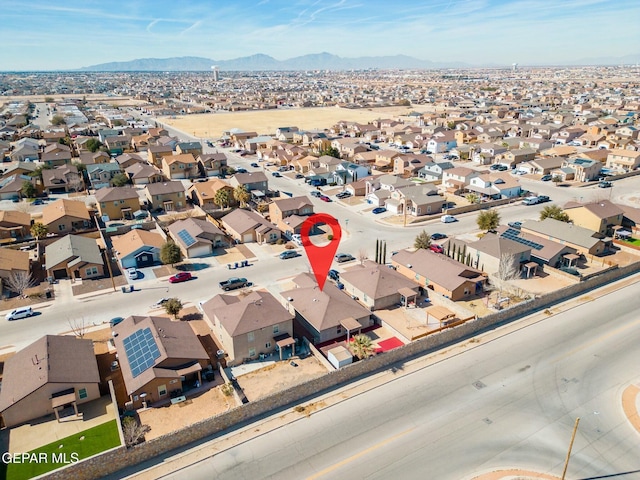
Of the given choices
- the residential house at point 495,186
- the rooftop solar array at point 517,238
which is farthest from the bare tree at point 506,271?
the residential house at point 495,186

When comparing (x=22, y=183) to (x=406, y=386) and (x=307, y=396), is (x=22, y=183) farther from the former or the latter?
(x=406, y=386)

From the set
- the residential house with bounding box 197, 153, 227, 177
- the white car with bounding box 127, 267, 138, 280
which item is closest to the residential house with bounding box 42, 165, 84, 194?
the residential house with bounding box 197, 153, 227, 177

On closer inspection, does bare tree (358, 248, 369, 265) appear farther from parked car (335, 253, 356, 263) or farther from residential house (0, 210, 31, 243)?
residential house (0, 210, 31, 243)

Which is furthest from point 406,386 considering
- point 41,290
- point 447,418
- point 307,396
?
point 41,290

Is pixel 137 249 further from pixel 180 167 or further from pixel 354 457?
pixel 180 167

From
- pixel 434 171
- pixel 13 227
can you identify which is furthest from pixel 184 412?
pixel 434 171

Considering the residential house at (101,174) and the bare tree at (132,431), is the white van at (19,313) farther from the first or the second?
the residential house at (101,174)

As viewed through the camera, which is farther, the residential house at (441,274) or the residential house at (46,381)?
the residential house at (441,274)

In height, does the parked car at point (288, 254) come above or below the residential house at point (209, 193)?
below
